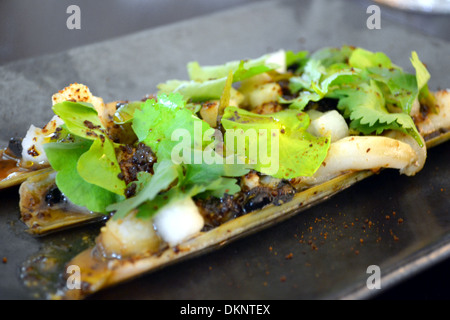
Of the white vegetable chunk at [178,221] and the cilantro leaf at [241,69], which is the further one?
the cilantro leaf at [241,69]

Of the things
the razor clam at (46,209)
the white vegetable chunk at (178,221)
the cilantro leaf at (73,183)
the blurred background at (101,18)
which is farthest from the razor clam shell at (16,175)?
the blurred background at (101,18)

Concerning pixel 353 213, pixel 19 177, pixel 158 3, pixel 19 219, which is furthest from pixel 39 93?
pixel 158 3

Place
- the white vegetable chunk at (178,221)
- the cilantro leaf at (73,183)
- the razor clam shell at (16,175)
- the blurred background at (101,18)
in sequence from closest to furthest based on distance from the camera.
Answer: the white vegetable chunk at (178,221) < the cilantro leaf at (73,183) < the razor clam shell at (16,175) < the blurred background at (101,18)

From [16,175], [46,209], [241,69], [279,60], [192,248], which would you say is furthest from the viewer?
[279,60]

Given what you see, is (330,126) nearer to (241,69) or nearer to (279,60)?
(241,69)

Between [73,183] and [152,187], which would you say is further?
[73,183]

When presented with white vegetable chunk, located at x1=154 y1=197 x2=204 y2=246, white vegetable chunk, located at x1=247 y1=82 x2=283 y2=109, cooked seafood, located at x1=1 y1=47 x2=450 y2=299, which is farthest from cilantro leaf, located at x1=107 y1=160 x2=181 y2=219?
white vegetable chunk, located at x1=247 y1=82 x2=283 y2=109

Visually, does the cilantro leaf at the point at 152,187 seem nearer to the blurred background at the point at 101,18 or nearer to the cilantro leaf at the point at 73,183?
the cilantro leaf at the point at 73,183

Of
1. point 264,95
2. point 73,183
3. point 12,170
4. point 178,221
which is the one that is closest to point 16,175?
point 12,170
